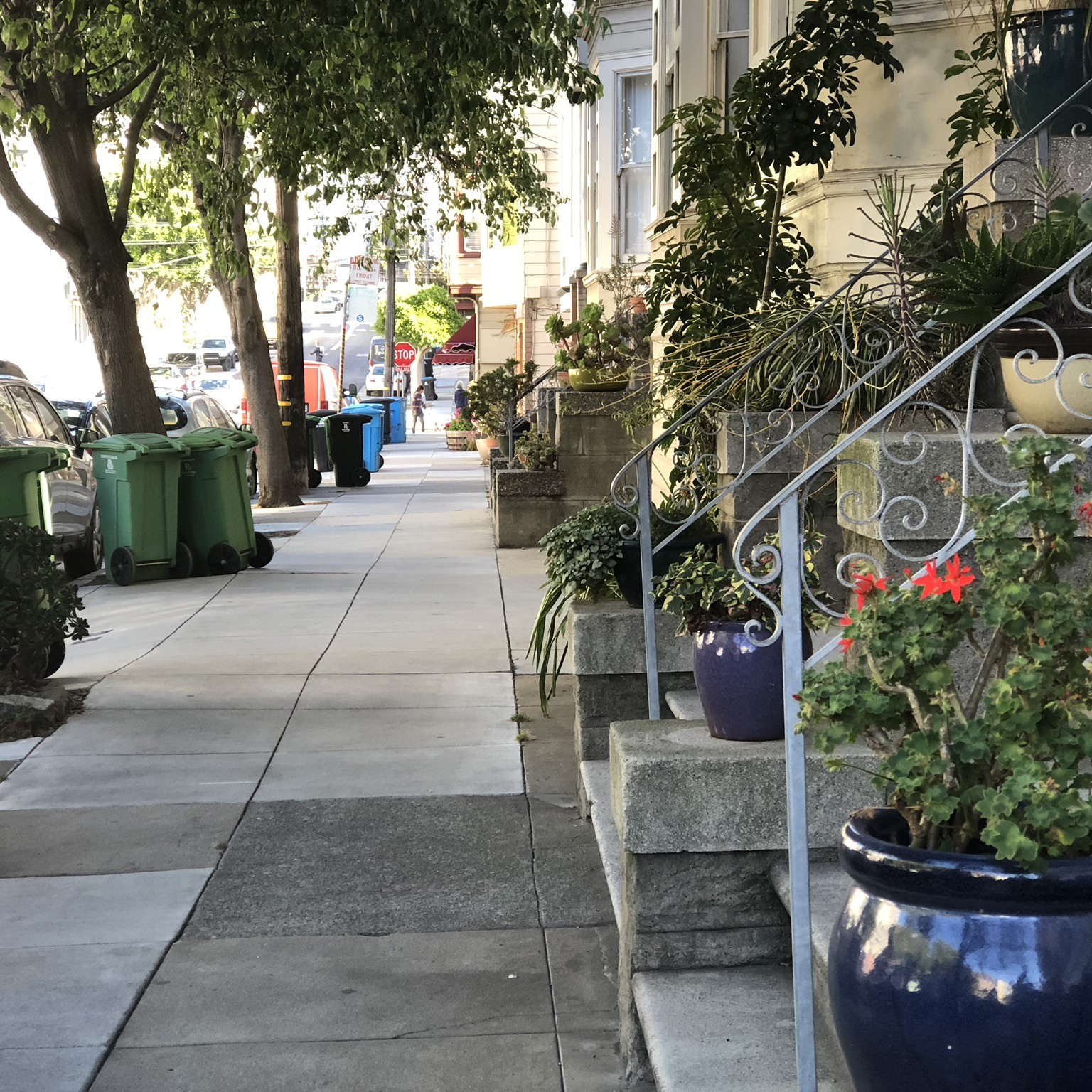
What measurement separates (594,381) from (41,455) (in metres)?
6.03

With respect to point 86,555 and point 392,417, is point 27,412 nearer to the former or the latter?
point 86,555

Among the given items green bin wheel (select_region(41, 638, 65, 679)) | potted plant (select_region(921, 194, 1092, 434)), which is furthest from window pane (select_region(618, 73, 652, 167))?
potted plant (select_region(921, 194, 1092, 434))

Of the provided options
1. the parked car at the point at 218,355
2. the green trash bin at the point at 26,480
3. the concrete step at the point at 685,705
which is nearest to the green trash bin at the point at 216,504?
the green trash bin at the point at 26,480

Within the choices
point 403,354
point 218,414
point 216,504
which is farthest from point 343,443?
point 403,354

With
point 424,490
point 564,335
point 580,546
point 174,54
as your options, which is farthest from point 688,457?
point 424,490

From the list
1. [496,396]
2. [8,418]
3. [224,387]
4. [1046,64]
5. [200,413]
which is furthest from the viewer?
[224,387]

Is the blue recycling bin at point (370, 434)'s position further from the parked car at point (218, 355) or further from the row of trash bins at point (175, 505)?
the parked car at point (218, 355)

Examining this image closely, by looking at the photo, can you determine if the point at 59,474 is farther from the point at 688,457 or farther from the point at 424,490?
the point at 424,490

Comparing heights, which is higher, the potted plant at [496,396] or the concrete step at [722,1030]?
the potted plant at [496,396]

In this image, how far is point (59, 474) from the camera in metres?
13.8

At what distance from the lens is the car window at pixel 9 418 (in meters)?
13.3

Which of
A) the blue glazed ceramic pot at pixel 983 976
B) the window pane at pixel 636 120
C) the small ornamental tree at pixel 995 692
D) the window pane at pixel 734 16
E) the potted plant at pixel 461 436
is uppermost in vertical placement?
the window pane at pixel 636 120

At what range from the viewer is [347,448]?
25.7 meters

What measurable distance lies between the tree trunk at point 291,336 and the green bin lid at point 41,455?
1014 centimetres
